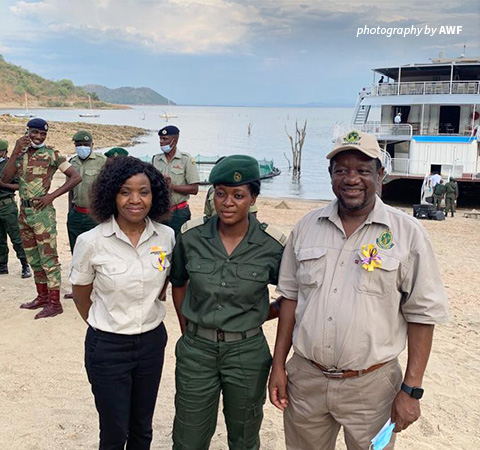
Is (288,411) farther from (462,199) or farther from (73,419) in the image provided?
(462,199)

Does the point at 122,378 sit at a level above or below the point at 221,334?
below

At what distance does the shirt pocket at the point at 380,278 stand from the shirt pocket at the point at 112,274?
1138mm

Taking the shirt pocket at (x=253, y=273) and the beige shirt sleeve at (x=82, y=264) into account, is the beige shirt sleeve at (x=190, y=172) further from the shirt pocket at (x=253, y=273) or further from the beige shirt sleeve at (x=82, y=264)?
the shirt pocket at (x=253, y=273)

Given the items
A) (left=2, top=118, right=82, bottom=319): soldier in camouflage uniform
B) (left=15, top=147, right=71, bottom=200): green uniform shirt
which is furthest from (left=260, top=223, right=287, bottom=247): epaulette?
(left=15, top=147, right=71, bottom=200): green uniform shirt

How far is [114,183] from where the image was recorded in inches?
102

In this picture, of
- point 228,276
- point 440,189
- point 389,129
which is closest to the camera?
point 228,276

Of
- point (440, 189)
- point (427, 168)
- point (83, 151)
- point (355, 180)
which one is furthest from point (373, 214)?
point (427, 168)

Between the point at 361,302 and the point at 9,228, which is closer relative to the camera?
the point at 361,302

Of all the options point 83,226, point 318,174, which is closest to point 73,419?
point 83,226

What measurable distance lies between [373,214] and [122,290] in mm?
1270

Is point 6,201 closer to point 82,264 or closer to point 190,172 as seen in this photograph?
point 190,172

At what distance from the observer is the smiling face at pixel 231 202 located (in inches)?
96.2

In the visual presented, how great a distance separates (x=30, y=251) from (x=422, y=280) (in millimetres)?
4494

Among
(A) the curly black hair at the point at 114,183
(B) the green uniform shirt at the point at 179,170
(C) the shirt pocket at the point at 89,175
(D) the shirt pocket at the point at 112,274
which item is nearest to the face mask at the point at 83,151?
(C) the shirt pocket at the point at 89,175
